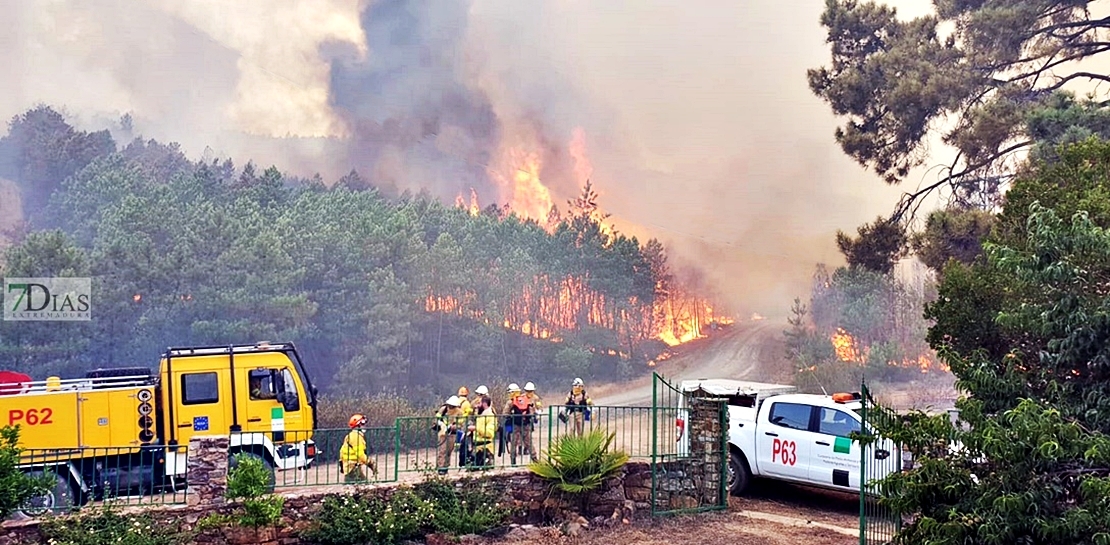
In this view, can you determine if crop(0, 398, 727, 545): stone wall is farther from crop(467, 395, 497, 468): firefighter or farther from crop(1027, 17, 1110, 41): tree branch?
crop(1027, 17, 1110, 41): tree branch

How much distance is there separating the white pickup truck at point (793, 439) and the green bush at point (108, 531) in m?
7.53

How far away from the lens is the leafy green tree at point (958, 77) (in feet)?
69.3

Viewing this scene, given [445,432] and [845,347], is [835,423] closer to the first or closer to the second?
[445,432]

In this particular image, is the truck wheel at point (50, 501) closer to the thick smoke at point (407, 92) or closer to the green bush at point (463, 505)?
the green bush at point (463, 505)

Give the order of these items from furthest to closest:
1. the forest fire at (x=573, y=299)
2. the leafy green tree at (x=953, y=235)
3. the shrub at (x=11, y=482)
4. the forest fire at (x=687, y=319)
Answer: the forest fire at (x=687, y=319) → the forest fire at (x=573, y=299) → the leafy green tree at (x=953, y=235) → the shrub at (x=11, y=482)

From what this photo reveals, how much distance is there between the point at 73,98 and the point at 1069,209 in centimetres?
3821

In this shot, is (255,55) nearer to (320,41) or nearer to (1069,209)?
(320,41)

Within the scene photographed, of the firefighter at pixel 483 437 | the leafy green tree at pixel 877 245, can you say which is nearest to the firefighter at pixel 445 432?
the firefighter at pixel 483 437

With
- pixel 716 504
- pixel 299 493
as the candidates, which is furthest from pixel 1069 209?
pixel 299 493

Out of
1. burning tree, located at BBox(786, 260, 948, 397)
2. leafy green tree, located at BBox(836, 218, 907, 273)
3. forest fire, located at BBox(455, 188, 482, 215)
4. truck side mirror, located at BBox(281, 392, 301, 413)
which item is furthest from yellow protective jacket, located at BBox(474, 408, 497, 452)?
burning tree, located at BBox(786, 260, 948, 397)

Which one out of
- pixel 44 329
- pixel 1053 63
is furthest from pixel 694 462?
pixel 44 329

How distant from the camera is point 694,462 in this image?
13531mm

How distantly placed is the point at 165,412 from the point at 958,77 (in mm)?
20135

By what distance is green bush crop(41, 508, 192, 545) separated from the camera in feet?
32.8
